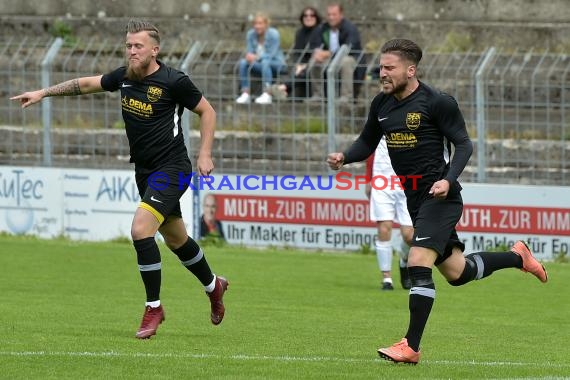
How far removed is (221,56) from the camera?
69.9 ft

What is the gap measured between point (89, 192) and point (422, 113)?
1076cm

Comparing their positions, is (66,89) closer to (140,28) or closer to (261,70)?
(140,28)

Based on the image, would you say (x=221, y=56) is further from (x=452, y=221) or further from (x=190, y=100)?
(x=452, y=221)

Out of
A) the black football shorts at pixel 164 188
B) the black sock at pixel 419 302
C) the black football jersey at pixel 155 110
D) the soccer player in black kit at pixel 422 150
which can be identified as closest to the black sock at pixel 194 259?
the black football shorts at pixel 164 188

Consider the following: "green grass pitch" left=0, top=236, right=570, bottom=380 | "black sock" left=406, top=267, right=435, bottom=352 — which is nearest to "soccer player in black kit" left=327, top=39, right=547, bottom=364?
"black sock" left=406, top=267, right=435, bottom=352

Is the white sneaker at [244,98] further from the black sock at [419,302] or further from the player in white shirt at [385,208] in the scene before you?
the black sock at [419,302]

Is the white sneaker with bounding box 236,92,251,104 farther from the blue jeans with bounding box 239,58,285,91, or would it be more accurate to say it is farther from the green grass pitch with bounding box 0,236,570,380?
the green grass pitch with bounding box 0,236,570,380

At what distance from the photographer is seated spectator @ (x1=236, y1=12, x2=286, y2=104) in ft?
62.6

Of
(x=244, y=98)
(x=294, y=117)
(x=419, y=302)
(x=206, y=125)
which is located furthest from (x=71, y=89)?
(x=244, y=98)

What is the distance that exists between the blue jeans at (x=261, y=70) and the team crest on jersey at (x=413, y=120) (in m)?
10.1

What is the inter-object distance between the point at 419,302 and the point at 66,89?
3.32 meters

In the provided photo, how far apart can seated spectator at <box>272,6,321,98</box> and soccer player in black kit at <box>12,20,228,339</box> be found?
28.0 feet

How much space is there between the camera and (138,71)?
988 centimetres

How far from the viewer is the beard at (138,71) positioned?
388 inches
